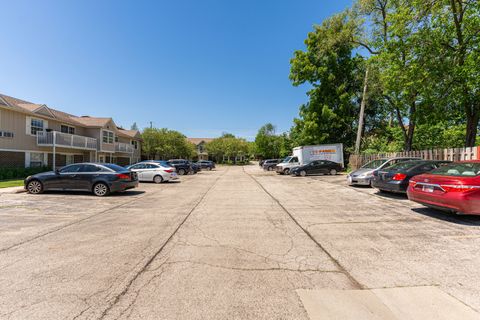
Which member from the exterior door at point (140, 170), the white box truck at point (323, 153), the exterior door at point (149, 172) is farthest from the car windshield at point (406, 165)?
the white box truck at point (323, 153)

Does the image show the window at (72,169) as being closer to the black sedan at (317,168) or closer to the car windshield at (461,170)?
the car windshield at (461,170)

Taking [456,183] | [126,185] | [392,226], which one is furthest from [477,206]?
[126,185]

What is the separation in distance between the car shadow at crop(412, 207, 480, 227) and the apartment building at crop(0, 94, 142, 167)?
25772 mm

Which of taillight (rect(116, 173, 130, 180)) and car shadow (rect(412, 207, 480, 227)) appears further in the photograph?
taillight (rect(116, 173, 130, 180))

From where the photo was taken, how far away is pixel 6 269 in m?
3.66

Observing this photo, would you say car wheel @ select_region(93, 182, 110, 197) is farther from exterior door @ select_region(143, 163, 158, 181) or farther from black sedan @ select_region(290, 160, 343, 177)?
black sedan @ select_region(290, 160, 343, 177)

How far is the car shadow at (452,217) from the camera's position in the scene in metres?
6.29

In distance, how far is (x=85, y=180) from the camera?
11.0 meters

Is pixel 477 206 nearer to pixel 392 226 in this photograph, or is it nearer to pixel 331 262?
pixel 392 226

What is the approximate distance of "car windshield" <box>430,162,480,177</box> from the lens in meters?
6.29

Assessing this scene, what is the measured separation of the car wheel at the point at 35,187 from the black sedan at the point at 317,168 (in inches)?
724

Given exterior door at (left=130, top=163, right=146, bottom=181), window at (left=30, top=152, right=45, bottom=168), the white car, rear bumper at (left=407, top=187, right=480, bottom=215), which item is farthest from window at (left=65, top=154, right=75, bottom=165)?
rear bumper at (left=407, top=187, right=480, bottom=215)

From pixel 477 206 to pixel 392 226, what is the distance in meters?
1.98

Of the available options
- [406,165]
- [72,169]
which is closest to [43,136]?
[72,169]
